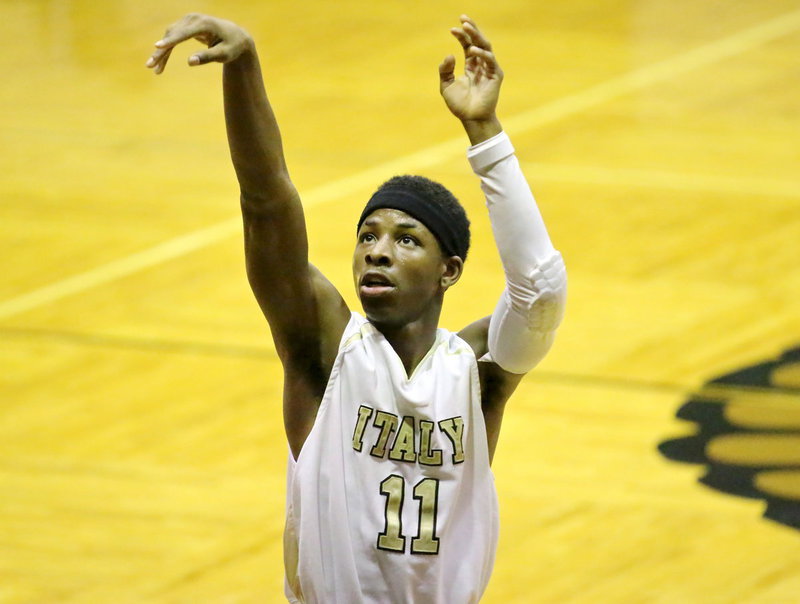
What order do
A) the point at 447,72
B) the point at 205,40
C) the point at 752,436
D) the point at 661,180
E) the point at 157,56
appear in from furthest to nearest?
1. the point at 661,180
2. the point at 752,436
3. the point at 447,72
4. the point at 205,40
5. the point at 157,56

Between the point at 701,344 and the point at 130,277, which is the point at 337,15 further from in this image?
the point at 701,344

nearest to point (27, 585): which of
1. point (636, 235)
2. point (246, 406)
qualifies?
point (246, 406)

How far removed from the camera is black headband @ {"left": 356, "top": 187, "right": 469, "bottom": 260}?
2914 mm

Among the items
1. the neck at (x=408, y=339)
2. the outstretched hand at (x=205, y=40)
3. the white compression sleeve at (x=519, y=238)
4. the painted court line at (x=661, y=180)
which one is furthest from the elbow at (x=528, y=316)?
the painted court line at (x=661, y=180)

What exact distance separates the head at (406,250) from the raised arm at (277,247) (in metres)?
0.11

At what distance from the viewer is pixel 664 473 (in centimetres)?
553

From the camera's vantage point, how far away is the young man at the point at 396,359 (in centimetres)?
277

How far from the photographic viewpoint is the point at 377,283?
287cm

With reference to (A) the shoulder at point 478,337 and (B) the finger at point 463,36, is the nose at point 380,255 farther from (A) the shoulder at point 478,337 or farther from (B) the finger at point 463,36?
(B) the finger at point 463,36

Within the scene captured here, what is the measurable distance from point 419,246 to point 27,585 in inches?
103

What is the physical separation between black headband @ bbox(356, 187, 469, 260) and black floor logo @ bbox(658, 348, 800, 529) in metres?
2.75

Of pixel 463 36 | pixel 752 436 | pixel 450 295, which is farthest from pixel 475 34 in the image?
pixel 450 295

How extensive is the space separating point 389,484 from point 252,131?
714 mm

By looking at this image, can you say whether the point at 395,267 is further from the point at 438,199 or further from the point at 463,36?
the point at 463,36
